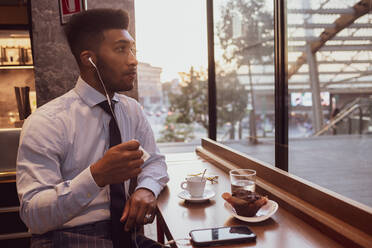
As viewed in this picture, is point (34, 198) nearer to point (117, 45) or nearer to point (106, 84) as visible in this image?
point (106, 84)

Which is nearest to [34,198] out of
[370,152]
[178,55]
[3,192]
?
[3,192]

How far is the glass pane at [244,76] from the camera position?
5773 mm

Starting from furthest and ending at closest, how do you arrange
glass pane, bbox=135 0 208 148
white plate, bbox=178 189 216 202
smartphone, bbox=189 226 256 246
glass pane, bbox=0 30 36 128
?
glass pane, bbox=135 0 208 148, glass pane, bbox=0 30 36 128, white plate, bbox=178 189 216 202, smartphone, bbox=189 226 256 246

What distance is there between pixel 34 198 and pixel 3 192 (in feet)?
6.70

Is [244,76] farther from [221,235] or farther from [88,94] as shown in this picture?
[221,235]

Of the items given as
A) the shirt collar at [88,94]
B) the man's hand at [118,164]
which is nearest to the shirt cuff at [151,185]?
the man's hand at [118,164]

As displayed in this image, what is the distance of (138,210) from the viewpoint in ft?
4.19

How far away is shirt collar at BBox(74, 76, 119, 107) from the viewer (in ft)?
4.70

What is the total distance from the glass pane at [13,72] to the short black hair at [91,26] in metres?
2.09

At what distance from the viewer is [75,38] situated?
156 cm

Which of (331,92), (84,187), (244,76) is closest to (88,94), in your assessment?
(84,187)

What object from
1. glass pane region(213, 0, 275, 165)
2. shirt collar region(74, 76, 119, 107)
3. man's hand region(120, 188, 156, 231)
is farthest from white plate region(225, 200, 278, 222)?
glass pane region(213, 0, 275, 165)

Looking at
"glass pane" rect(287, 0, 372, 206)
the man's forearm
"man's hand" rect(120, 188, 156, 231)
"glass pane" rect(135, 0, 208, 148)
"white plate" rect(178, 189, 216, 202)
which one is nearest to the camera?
the man's forearm

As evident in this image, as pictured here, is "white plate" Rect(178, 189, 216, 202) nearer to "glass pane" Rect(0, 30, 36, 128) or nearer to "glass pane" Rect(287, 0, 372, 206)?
"glass pane" Rect(0, 30, 36, 128)
